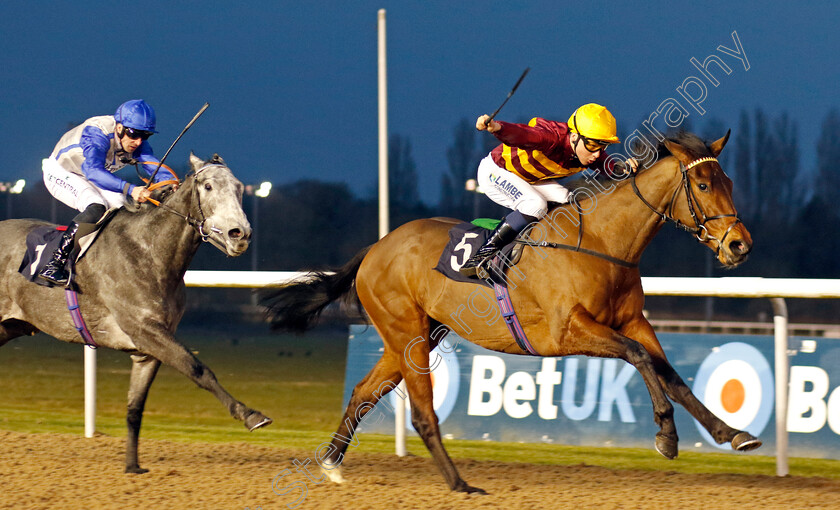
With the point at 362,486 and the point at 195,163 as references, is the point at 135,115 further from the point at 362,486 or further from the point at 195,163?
the point at 362,486

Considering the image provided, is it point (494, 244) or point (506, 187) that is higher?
point (506, 187)

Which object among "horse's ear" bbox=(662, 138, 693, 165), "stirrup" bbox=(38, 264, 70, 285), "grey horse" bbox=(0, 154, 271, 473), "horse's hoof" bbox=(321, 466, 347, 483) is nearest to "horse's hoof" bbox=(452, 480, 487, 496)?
"horse's hoof" bbox=(321, 466, 347, 483)

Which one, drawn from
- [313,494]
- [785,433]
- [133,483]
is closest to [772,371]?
[785,433]

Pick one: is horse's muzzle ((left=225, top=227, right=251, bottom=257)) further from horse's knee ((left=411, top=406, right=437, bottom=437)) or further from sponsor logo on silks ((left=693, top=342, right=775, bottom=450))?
sponsor logo on silks ((left=693, top=342, right=775, bottom=450))

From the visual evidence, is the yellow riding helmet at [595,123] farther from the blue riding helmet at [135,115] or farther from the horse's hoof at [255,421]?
the blue riding helmet at [135,115]

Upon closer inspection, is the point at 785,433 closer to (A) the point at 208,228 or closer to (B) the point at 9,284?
(A) the point at 208,228

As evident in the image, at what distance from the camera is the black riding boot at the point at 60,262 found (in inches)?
185

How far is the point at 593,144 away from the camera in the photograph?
430cm

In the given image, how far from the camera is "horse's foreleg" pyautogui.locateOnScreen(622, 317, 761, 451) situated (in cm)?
358

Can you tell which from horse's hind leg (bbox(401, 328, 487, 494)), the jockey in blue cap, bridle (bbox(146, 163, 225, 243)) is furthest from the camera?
the jockey in blue cap

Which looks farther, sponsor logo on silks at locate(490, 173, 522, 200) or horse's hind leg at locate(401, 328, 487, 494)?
sponsor logo on silks at locate(490, 173, 522, 200)

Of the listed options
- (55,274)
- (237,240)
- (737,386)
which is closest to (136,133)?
(55,274)

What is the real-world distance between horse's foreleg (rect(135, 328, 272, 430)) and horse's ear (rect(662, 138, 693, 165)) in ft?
7.08

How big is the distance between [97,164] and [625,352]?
2814 mm
